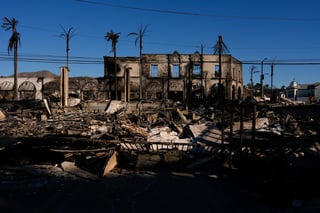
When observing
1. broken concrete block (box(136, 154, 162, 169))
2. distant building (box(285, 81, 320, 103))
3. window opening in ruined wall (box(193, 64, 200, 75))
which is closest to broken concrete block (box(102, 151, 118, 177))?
broken concrete block (box(136, 154, 162, 169))

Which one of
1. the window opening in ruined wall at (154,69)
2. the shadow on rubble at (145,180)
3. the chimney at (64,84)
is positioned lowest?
the shadow on rubble at (145,180)

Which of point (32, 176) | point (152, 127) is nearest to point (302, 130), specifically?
point (152, 127)

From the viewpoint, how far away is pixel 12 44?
33.8 m

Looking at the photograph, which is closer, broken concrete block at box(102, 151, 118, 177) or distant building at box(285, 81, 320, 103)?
broken concrete block at box(102, 151, 118, 177)

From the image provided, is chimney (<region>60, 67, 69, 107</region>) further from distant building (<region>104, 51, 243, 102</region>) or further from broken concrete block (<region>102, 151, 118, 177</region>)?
distant building (<region>104, 51, 243, 102</region>)

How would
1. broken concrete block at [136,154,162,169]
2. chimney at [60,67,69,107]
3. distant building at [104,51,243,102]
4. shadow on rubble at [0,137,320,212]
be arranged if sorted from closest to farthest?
shadow on rubble at [0,137,320,212]
broken concrete block at [136,154,162,169]
chimney at [60,67,69,107]
distant building at [104,51,243,102]

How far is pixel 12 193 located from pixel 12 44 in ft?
98.6

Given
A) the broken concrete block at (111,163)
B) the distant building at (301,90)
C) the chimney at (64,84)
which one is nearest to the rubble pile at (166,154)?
the broken concrete block at (111,163)

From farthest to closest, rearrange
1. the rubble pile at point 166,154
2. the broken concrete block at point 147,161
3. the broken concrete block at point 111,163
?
1. the broken concrete block at point 147,161
2. the broken concrete block at point 111,163
3. the rubble pile at point 166,154

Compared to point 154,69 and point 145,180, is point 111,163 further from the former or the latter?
point 154,69

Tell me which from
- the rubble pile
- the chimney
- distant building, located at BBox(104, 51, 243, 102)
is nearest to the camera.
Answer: the rubble pile

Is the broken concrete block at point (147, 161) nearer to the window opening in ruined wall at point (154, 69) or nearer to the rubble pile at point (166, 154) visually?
the rubble pile at point (166, 154)

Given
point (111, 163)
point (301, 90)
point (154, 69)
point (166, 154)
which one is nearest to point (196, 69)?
point (154, 69)

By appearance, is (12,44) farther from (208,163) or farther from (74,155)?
(208,163)
